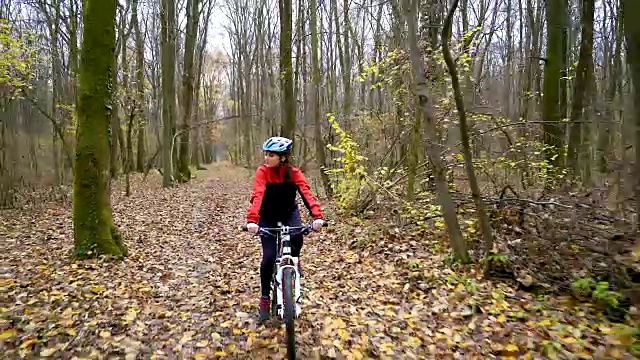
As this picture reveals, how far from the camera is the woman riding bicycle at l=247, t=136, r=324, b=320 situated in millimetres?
4629

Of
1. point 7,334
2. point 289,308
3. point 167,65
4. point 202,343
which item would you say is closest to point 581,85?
point 289,308

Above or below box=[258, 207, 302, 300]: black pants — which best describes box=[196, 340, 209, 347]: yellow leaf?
below

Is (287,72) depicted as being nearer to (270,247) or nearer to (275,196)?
(275,196)

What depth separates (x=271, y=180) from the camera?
4.72m

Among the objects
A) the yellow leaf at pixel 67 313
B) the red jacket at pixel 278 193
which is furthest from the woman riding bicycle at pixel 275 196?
the yellow leaf at pixel 67 313

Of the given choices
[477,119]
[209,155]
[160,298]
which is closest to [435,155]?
[477,119]

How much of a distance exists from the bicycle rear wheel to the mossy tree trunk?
175 inches

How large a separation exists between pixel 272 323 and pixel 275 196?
1508 millimetres

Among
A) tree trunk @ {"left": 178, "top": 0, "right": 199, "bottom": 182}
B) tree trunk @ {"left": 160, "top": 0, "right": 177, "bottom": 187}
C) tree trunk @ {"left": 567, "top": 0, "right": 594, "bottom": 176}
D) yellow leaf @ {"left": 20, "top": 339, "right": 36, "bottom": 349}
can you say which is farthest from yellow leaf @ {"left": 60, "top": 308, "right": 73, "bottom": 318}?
tree trunk @ {"left": 178, "top": 0, "right": 199, "bottom": 182}

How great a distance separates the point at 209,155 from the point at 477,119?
156 feet

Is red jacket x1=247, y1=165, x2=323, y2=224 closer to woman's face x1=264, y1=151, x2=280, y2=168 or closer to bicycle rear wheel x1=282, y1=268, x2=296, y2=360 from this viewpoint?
woman's face x1=264, y1=151, x2=280, y2=168

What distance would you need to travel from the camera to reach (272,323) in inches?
192

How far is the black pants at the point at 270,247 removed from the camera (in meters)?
4.64

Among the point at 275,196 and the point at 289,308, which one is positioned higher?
the point at 275,196
